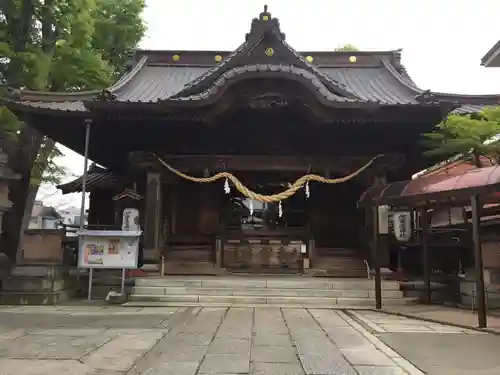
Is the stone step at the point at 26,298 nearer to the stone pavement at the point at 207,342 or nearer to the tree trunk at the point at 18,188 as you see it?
the stone pavement at the point at 207,342

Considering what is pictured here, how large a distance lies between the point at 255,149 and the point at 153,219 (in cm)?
337

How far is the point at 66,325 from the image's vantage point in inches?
272

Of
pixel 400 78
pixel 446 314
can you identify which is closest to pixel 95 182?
pixel 400 78

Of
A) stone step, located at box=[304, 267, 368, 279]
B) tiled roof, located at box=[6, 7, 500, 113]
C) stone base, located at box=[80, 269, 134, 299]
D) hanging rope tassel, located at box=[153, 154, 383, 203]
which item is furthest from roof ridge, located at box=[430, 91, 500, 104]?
stone base, located at box=[80, 269, 134, 299]

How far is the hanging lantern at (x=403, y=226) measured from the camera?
10.4 m

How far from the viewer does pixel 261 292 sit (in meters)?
10.4

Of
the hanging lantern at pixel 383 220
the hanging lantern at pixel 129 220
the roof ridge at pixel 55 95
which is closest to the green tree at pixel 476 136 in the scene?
the hanging lantern at pixel 383 220

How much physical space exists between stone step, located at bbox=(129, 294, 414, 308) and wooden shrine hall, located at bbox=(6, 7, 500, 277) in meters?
1.98

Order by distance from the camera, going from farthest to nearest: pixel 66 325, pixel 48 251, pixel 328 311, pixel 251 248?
pixel 251 248, pixel 48 251, pixel 328 311, pixel 66 325

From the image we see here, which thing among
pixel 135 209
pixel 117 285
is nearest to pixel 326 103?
pixel 135 209

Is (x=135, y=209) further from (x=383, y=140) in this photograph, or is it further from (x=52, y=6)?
(x=383, y=140)

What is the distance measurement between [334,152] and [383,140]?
1350 millimetres

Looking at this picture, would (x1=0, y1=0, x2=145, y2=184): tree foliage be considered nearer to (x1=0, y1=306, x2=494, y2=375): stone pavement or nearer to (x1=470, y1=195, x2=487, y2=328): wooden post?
(x1=0, y1=306, x2=494, y2=375): stone pavement

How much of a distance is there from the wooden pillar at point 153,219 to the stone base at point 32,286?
2.31 m
